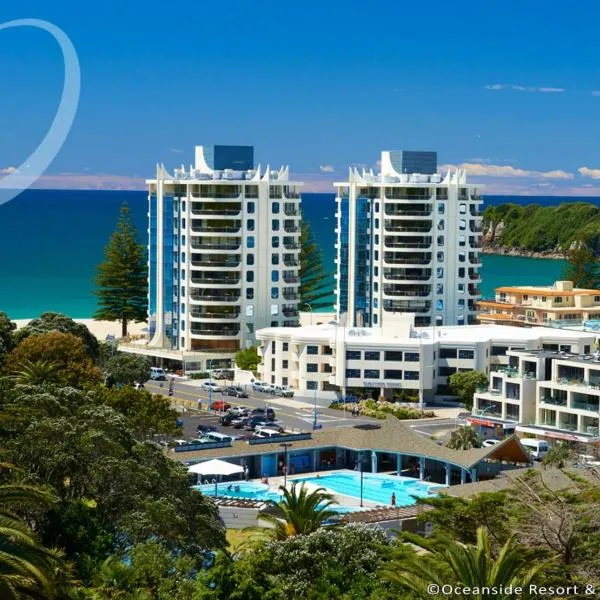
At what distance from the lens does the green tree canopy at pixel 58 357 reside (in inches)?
1335

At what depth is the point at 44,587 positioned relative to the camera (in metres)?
13.2

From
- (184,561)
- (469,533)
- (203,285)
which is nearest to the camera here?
(184,561)

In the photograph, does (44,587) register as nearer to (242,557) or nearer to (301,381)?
(242,557)

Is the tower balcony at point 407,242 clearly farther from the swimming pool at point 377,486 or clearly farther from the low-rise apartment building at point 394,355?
the swimming pool at point 377,486

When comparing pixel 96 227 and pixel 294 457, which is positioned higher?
pixel 96 227

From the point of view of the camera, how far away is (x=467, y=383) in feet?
140

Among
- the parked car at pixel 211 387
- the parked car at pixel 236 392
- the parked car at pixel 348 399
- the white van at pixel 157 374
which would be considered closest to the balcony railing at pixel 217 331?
the white van at pixel 157 374

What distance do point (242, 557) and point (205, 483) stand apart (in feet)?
46.5

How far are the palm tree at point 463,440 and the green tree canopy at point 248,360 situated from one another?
1314cm

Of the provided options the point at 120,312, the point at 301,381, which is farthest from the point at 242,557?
the point at 120,312

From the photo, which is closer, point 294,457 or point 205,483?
point 205,483

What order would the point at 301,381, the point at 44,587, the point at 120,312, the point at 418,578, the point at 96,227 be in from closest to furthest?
the point at 44,587 < the point at 418,578 < the point at 301,381 < the point at 120,312 < the point at 96,227

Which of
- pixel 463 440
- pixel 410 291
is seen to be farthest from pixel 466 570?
pixel 410 291

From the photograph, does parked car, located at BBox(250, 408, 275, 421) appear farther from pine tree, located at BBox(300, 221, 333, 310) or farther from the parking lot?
pine tree, located at BBox(300, 221, 333, 310)
